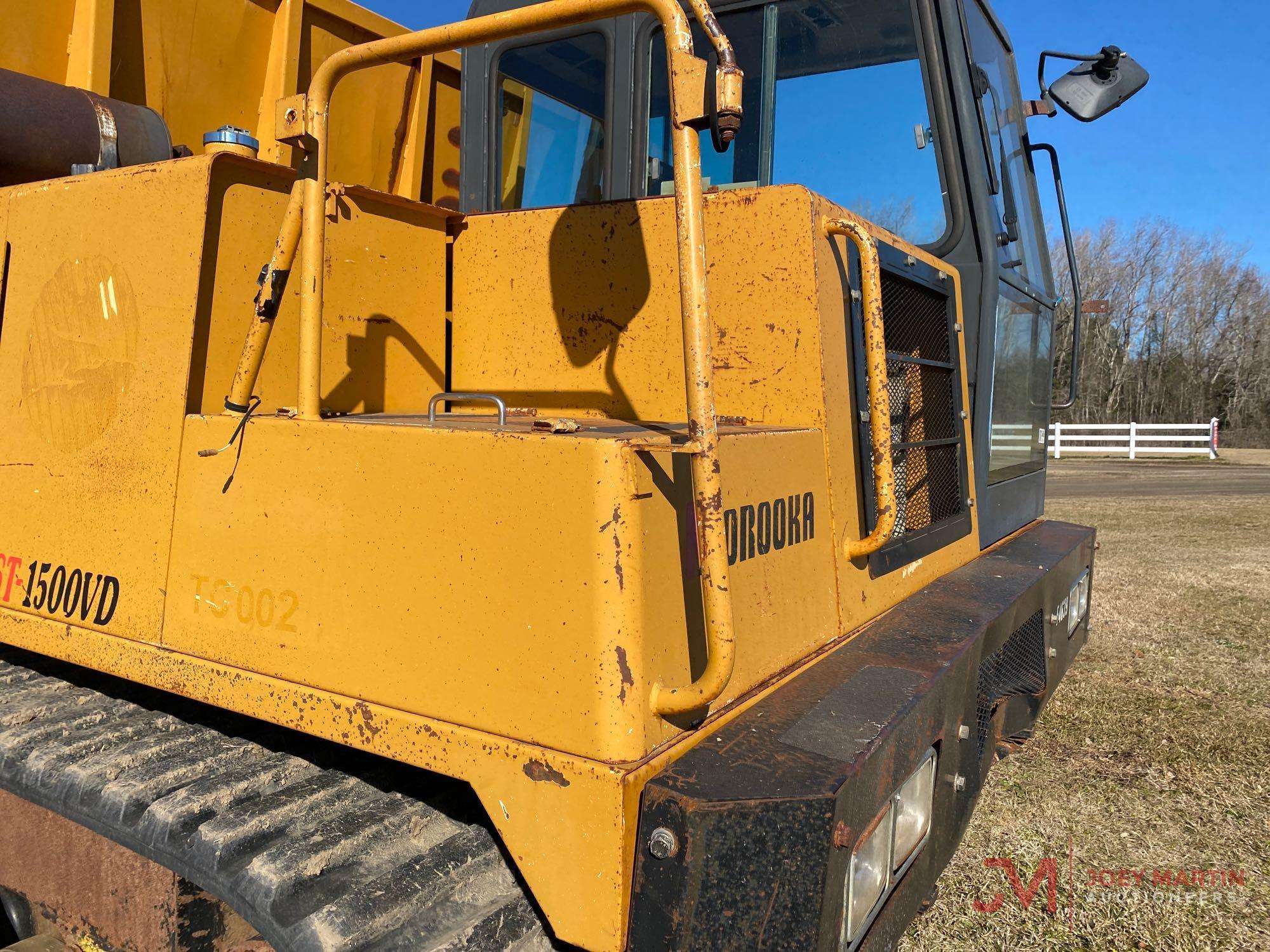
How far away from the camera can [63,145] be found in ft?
7.83

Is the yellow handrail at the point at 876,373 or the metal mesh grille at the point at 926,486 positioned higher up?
the yellow handrail at the point at 876,373

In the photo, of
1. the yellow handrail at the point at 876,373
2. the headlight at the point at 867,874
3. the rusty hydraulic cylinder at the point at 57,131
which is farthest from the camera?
the rusty hydraulic cylinder at the point at 57,131

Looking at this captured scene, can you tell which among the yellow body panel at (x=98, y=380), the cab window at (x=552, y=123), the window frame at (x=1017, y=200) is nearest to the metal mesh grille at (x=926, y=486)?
the window frame at (x=1017, y=200)

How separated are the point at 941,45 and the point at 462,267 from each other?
157 cm

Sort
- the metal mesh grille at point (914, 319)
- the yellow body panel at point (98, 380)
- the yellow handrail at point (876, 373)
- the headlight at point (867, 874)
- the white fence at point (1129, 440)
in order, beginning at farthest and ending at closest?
the white fence at point (1129, 440) < the metal mesh grille at point (914, 319) < the yellow handrail at point (876, 373) < the yellow body panel at point (98, 380) < the headlight at point (867, 874)

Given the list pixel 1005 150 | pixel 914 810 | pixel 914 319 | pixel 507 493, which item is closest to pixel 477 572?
pixel 507 493

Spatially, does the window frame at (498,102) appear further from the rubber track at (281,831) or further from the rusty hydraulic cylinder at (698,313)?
the rubber track at (281,831)

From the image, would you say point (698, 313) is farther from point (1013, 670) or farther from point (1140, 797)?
point (1140, 797)

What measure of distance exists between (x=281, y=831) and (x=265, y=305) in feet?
2.97

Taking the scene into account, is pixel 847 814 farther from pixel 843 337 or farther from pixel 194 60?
pixel 194 60

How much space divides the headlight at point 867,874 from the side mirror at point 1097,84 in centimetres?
276

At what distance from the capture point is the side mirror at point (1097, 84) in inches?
130

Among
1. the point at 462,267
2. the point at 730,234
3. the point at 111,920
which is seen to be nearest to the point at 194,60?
the point at 462,267

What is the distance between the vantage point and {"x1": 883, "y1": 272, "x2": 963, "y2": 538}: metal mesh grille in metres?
2.47
